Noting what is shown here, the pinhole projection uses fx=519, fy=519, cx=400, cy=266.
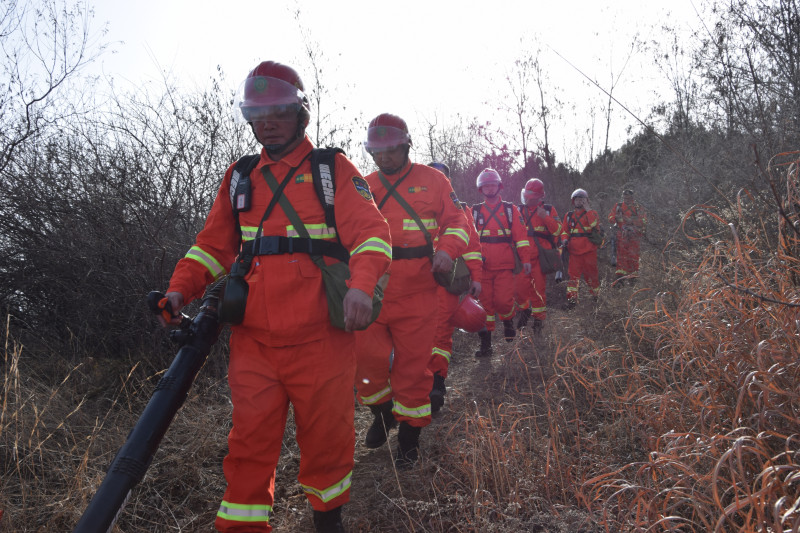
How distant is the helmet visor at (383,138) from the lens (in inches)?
159

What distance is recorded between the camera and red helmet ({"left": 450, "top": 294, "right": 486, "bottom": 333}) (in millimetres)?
4898

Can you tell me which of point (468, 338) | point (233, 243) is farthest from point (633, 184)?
point (233, 243)

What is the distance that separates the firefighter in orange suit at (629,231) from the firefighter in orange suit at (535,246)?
1.28 metres

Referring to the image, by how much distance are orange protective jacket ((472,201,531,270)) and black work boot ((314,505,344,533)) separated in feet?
16.2

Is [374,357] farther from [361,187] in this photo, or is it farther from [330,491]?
[361,187]

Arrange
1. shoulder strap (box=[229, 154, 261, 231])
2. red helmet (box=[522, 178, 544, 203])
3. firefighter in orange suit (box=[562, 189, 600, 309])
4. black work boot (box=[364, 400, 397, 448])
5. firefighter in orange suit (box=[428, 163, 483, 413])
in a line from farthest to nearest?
1. firefighter in orange suit (box=[562, 189, 600, 309])
2. red helmet (box=[522, 178, 544, 203])
3. firefighter in orange suit (box=[428, 163, 483, 413])
4. black work boot (box=[364, 400, 397, 448])
5. shoulder strap (box=[229, 154, 261, 231])

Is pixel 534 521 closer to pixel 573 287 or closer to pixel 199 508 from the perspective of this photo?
pixel 199 508

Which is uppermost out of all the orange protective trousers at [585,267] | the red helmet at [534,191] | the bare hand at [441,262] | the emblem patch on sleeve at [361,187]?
the red helmet at [534,191]

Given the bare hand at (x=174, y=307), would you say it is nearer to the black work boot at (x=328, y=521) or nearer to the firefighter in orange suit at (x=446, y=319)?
the black work boot at (x=328, y=521)

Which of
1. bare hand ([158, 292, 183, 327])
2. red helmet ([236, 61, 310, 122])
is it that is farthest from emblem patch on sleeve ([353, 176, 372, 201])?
bare hand ([158, 292, 183, 327])

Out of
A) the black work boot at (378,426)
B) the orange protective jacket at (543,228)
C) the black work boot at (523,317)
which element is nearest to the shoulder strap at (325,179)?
the black work boot at (378,426)

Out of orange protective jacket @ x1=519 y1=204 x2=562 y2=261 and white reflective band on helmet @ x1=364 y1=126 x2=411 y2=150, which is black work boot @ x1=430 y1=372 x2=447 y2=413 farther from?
orange protective jacket @ x1=519 y1=204 x2=562 y2=261

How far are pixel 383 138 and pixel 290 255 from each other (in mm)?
1841

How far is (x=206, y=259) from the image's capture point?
2.64m
